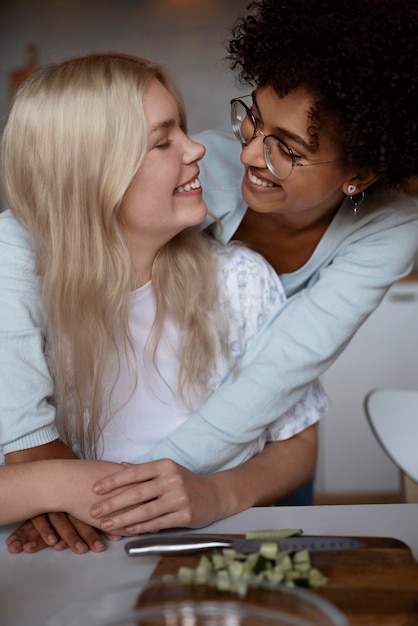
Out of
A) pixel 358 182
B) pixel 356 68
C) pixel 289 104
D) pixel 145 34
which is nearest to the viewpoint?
pixel 356 68

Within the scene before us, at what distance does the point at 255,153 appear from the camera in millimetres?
1424

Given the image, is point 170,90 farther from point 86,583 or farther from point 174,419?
point 86,583

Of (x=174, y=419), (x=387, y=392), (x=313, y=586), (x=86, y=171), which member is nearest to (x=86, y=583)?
(x=313, y=586)

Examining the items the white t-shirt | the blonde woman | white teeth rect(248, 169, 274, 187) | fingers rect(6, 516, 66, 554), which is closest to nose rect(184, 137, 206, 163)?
the blonde woman

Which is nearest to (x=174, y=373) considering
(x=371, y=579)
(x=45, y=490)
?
(x=45, y=490)

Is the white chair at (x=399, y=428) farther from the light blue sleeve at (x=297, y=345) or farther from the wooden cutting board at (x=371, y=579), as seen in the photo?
the wooden cutting board at (x=371, y=579)

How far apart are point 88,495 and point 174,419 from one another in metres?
0.34

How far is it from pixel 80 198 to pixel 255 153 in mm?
285

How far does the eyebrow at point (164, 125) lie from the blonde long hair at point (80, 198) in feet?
0.08

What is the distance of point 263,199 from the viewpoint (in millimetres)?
1483

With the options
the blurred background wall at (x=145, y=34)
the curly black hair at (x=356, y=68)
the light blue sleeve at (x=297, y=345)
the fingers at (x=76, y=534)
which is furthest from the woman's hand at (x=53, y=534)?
the blurred background wall at (x=145, y=34)

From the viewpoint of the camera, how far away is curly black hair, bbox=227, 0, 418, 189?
51.0 inches

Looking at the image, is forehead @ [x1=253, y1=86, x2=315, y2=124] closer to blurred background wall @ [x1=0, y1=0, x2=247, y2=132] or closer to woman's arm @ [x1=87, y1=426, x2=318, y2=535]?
woman's arm @ [x1=87, y1=426, x2=318, y2=535]

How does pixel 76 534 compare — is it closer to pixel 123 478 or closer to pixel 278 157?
pixel 123 478
